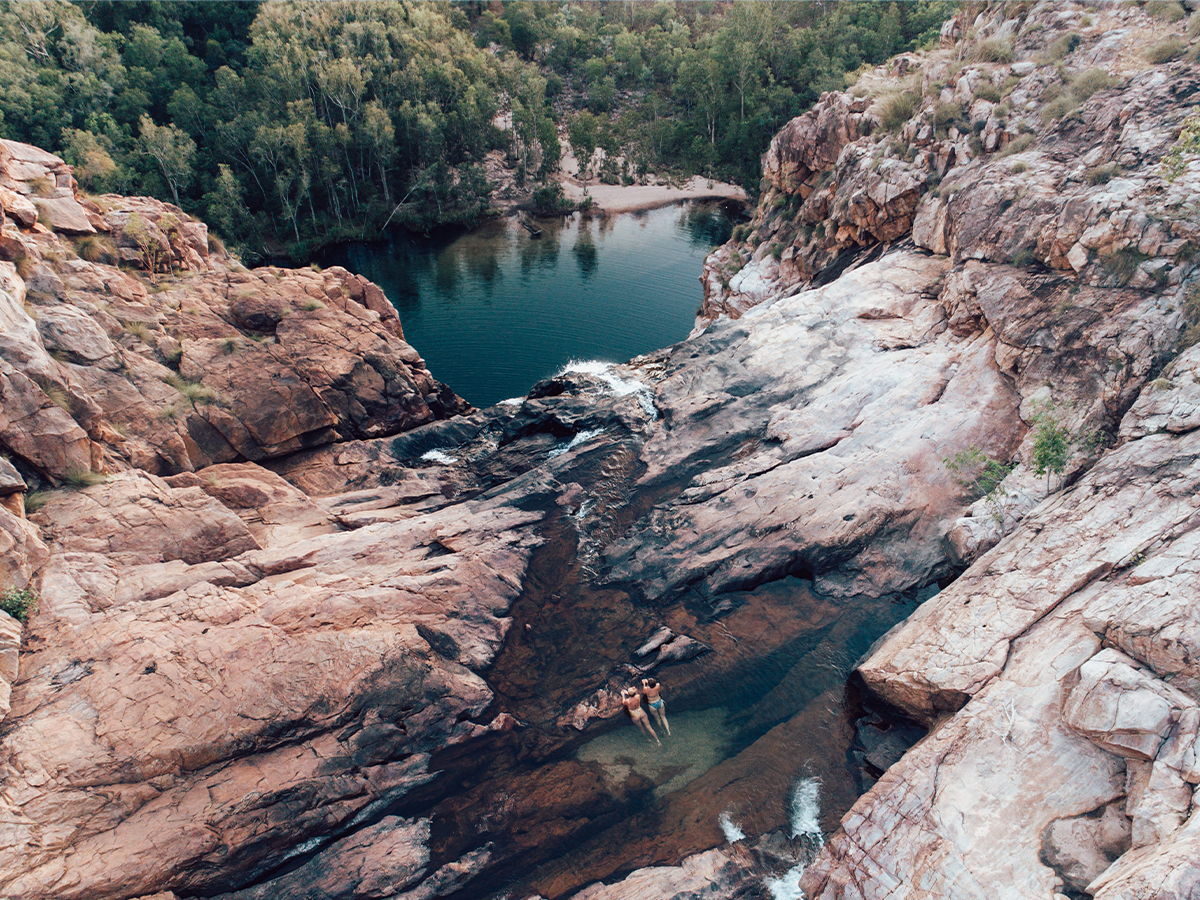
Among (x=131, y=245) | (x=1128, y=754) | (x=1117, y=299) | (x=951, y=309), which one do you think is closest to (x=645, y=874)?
(x=1128, y=754)

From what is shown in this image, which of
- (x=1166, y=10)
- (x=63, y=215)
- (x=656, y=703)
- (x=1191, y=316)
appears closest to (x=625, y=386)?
(x=656, y=703)

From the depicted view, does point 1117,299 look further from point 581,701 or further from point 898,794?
point 581,701

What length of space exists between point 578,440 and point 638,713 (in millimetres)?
11811

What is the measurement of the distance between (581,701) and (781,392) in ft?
43.8

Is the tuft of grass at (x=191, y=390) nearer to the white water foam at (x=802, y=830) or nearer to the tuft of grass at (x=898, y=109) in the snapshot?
the white water foam at (x=802, y=830)

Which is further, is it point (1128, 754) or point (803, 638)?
point (803, 638)

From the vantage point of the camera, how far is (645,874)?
39.6 feet

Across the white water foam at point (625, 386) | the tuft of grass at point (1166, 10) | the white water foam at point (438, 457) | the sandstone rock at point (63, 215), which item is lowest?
the white water foam at point (438, 457)

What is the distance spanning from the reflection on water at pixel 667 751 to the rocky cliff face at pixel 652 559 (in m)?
0.16

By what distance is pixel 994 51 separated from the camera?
1058 inches

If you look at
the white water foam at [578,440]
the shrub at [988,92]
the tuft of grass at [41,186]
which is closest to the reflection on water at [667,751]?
the white water foam at [578,440]

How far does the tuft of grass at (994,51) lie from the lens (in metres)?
26.6

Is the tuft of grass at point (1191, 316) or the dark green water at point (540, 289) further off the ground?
the tuft of grass at point (1191, 316)

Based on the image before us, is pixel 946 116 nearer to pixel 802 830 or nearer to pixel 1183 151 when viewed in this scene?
pixel 1183 151
